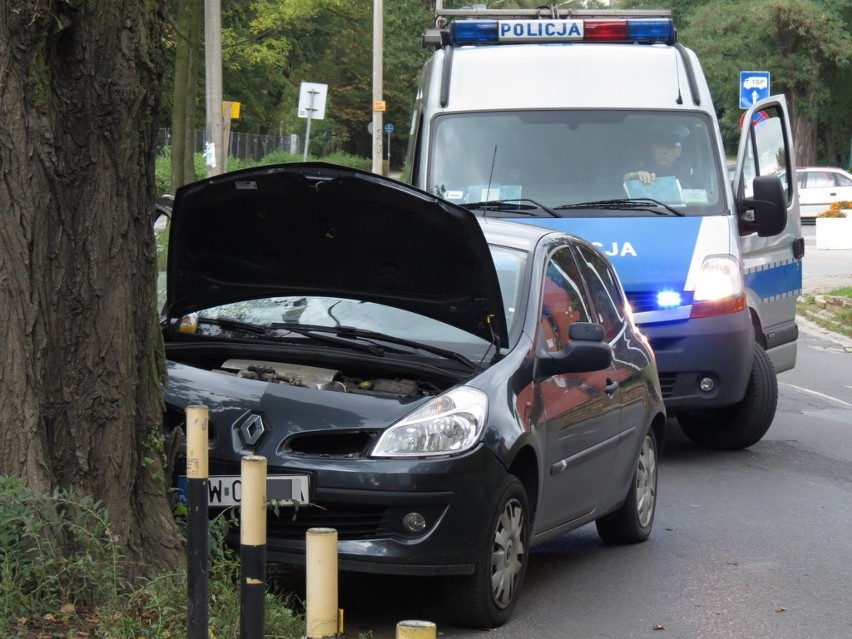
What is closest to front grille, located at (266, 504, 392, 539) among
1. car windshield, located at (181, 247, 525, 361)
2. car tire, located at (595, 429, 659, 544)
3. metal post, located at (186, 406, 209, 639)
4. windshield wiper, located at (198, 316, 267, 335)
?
car windshield, located at (181, 247, 525, 361)

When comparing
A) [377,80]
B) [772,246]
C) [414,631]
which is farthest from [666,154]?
[377,80]

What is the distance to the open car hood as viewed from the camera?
594 cm

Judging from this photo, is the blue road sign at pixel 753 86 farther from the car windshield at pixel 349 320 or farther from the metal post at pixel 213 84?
the car windshield at pixel 349 320

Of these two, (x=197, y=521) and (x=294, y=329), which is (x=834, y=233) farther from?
(x=197, y=521)

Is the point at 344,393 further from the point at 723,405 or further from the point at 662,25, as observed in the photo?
the point at 662,25

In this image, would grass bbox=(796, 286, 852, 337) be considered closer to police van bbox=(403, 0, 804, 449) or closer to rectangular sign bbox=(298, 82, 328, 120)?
police van bbox=(403, 0, 804, 449)

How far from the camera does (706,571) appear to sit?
6.94 meters

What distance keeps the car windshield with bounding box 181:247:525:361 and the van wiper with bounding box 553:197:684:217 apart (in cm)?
319

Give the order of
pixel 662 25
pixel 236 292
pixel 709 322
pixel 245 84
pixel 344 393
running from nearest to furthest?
pixel 344 393
pixel 236 292
pixel 709 322
pixel 662 25
pixel 245 84

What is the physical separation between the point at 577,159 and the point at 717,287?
1.40 meters

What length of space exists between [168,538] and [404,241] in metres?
1.60

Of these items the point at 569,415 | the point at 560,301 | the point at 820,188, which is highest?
the point at 560,301

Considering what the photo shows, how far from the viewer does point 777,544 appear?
7.52 metres

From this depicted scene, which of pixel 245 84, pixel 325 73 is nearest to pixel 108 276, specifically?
pixel 245 84
